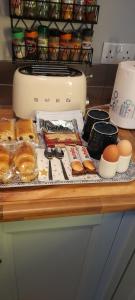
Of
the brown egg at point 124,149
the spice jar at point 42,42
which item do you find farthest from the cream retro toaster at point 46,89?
the brown egg at point 124,149

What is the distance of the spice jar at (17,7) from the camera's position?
2.50 feet

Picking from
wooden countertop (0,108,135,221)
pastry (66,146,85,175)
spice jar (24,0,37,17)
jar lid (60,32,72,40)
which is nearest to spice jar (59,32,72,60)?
jar lid (60,32,72,40)

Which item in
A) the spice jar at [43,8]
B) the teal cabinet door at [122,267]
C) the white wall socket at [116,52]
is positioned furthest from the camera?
the white wall socket at [116,52]

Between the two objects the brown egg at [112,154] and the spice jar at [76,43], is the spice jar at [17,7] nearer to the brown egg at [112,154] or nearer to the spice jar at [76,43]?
the spice jar at [76,43]

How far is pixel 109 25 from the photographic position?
91 cm

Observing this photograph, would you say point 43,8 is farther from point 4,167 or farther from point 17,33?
point 4,167

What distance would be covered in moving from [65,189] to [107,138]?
0.57ft

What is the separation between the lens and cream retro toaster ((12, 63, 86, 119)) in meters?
0.77

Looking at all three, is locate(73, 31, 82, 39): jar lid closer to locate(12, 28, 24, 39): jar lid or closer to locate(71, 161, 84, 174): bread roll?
locate(12, 28, 24, 39): jar lid

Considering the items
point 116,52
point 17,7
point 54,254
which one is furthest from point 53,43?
point 54,254

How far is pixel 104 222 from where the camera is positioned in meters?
0.65

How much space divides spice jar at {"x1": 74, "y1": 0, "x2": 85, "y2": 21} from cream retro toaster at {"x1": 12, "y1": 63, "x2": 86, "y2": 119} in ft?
0.55

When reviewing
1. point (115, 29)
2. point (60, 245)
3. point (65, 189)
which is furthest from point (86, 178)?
point (115, 29)

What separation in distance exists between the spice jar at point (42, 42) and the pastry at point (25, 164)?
1.33 ft
